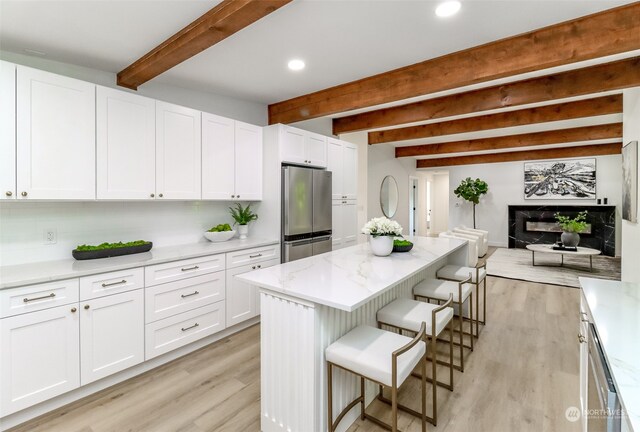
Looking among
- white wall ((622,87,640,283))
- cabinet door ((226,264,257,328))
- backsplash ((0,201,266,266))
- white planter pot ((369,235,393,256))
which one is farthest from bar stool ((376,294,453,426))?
white wall ((622,87,640,283))

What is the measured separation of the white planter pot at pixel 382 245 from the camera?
250cm

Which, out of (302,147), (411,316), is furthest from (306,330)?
(302,147)

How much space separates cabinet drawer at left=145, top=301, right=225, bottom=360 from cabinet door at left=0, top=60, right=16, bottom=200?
53.0 inches

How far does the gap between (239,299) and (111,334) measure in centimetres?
114

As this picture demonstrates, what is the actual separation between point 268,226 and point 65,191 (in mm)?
1937

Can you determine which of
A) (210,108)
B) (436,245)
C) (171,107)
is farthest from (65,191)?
(436,245)

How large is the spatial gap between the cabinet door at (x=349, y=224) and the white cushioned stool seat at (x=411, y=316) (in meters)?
2.39

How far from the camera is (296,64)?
2725 mm

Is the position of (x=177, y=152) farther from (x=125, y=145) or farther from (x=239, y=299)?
(x=239, y=299)

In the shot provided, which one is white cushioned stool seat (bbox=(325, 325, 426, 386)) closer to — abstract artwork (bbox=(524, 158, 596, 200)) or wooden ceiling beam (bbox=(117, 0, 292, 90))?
wooden ceiling beam (bbox=(117, 0, 292, 90))

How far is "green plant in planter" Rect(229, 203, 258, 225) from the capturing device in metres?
3.56

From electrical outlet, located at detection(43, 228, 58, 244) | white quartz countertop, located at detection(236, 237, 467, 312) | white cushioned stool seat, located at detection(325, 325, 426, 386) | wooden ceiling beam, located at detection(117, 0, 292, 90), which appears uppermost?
wooden ceiling beam, located at detection(117, 0, 292, 90)

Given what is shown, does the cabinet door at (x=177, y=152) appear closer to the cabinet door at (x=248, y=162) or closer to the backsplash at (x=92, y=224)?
the backsplash at (x=92, y=224)

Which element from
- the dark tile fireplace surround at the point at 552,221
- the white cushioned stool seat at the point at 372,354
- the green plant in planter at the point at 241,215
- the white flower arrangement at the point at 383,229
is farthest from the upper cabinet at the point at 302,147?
the dark tile fireplace surround at the point at 552,221
